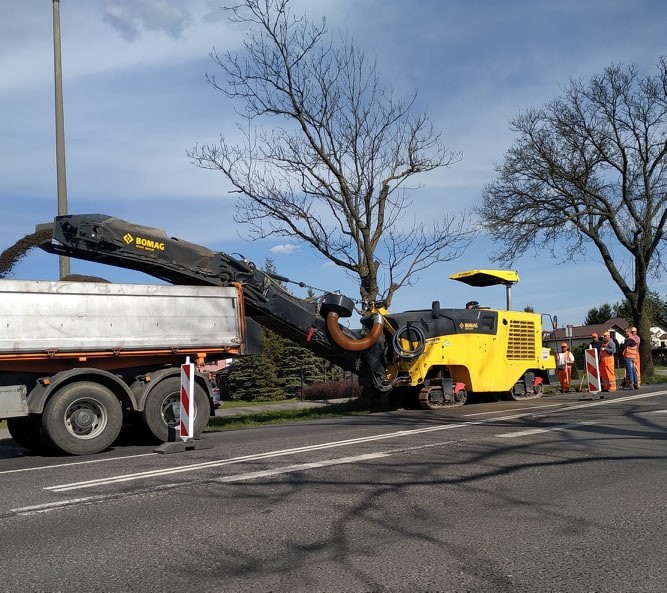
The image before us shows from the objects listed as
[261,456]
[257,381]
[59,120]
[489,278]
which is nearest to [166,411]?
[261,456]

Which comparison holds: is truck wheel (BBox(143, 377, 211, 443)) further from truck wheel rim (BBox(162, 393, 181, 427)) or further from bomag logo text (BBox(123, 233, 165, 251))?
bomag logo text (BBox(123, 233, 165, 251))

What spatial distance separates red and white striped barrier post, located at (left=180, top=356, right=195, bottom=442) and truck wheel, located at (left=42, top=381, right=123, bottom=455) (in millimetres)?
883

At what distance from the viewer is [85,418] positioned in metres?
9.66

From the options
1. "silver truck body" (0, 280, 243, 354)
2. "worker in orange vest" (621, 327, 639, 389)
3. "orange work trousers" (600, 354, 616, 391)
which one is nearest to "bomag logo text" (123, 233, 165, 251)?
"silver truck body" (0, 280, 243, 354)

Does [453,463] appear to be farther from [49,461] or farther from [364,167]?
[364,167]

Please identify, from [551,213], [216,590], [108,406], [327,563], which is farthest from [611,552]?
[551,213]

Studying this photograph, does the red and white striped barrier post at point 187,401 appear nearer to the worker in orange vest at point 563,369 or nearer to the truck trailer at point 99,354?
the truck trailer at point 99,354

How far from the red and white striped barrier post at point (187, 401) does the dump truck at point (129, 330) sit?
48cm

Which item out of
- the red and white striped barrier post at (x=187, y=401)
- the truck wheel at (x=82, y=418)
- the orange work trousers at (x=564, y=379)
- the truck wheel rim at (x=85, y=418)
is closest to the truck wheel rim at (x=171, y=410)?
the red and white striped barrier post at (x=187, y=401)

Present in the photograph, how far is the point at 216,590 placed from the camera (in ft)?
13.4

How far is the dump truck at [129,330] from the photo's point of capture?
941 cm

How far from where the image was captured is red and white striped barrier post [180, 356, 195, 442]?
32.6 feet

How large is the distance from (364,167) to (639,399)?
31.1 ft

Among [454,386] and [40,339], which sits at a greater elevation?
[40,339]
